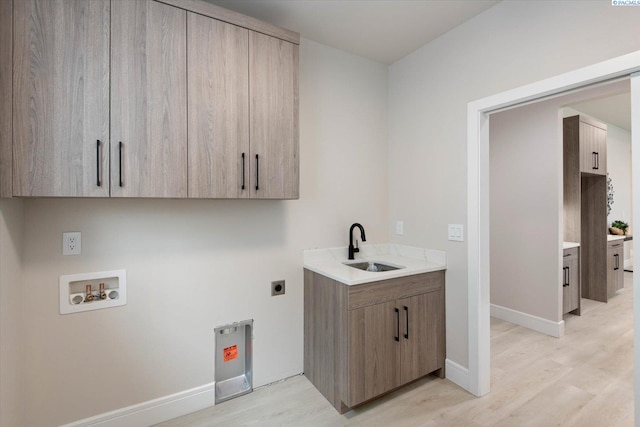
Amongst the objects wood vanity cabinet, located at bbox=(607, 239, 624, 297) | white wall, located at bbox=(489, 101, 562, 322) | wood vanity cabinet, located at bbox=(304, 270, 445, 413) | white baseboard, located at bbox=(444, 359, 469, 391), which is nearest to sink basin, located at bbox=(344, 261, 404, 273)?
wood vanity cabinet, located at bbox=(304, 270, 445, 413)

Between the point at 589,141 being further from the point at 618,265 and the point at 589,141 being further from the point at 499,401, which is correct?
the point at 499,401

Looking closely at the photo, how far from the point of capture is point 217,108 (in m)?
1.69

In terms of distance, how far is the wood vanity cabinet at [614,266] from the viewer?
4091 mm

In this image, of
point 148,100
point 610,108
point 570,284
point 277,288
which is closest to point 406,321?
point 277,288

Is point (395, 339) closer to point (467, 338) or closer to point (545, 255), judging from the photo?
point (467, 338)

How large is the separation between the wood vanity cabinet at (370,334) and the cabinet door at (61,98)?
1449 mm

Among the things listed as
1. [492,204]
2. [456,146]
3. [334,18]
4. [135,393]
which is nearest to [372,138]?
[456,146]

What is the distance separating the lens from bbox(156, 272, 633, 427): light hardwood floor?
1.83 meters

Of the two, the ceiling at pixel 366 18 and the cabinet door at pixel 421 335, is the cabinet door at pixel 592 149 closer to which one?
the ceiling at pixel 366 18

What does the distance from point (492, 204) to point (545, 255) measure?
80 centimetres

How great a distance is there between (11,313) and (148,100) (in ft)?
3.91

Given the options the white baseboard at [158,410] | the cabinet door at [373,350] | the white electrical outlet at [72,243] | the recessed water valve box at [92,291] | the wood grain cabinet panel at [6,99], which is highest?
the wood grain cabinet panel at [6,99]

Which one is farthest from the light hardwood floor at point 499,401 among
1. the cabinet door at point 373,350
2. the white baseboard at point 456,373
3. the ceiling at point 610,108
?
the ceiling at point 610,108

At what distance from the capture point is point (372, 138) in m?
2.73
